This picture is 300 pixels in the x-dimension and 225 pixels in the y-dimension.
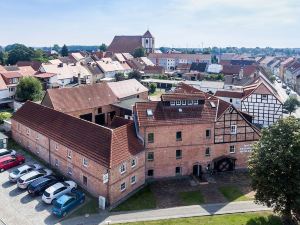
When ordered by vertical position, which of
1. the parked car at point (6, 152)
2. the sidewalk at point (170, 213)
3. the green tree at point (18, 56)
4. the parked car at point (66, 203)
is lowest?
the sidewalk at point (170, 213)

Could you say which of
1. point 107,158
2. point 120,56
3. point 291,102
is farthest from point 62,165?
point 120,56

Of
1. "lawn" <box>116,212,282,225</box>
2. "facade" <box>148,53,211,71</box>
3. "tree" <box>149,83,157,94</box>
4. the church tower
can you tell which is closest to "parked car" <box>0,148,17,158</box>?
"lawn" <box>116,212,282,225</box>

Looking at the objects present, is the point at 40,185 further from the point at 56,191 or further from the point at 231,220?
the point at 231,220

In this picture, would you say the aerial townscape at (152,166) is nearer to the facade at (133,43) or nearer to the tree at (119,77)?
the tree at (119,77)

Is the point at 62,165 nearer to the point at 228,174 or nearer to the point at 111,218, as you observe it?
the point at 111,218

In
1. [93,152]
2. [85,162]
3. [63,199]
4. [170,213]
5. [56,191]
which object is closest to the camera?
[63,199]

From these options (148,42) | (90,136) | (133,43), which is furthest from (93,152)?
A: (148,42)

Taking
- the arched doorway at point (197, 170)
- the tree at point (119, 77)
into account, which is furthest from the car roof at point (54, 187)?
the tree at point (119, 77)
